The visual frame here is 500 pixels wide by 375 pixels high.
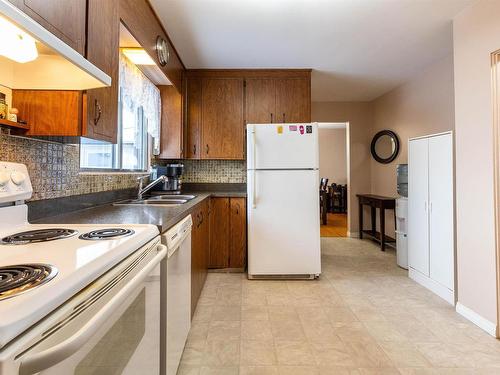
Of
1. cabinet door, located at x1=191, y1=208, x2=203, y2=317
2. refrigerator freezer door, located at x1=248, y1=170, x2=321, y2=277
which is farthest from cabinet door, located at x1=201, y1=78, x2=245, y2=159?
cabinet door, located at x1=191, y1=208, x2=203, y2=317

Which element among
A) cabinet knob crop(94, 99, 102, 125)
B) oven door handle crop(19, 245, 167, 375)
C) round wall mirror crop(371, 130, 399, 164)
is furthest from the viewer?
round wall mirror crop(371, 130, 399, 164)

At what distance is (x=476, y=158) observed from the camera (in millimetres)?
1996

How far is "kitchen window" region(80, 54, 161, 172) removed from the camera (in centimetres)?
200

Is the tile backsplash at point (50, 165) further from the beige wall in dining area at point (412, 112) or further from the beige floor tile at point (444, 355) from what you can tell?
the beige wall in dining area at point (412, 112)

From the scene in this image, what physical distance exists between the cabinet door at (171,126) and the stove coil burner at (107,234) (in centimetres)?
219

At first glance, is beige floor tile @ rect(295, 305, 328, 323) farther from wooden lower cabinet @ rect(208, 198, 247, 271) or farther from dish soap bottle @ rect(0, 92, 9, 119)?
dish soap bottle @ rect(0, 92, 9, 119)

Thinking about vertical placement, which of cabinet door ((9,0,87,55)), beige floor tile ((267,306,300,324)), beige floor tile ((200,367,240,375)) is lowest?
beige floor tile ((200,367,240,375))

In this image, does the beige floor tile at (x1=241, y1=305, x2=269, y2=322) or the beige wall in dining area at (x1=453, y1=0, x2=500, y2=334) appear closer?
the beige wall in dining area at (x1=453, y1=0, x2=500, y2=334)

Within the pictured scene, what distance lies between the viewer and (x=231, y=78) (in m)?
3.39

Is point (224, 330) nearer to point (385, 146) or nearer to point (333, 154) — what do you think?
point (385, 146)

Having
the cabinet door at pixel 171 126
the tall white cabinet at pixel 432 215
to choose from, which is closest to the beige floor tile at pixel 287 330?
the tall white cabinet at pixel 432 215

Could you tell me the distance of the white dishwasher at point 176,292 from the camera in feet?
4.21

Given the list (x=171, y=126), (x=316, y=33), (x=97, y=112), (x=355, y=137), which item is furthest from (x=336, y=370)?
(x=355, y=137)

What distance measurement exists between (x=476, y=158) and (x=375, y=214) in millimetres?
2619
